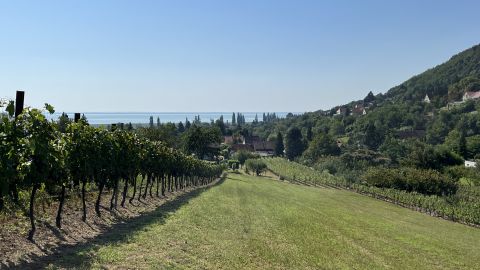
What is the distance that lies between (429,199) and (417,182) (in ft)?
58.8

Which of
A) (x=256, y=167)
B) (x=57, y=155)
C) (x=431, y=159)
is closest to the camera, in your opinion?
A: (x=57, y=155)

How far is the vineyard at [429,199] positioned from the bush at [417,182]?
2965mm

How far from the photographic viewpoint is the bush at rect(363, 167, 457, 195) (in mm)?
94500

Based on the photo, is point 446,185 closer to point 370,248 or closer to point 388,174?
point 388,174

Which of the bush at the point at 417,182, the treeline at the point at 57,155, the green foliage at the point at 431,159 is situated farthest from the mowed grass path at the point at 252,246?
the green foliage at the point at 431,159

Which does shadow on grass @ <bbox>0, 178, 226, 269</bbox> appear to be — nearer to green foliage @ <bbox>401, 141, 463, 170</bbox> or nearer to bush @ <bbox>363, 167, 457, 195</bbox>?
bush @ <bbox>363, 167, 457, 195</bbox>

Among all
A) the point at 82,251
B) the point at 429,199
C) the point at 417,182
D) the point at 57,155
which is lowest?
the point at 429,199

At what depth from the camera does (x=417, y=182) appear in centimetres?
9594

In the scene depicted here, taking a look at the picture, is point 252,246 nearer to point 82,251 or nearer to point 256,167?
point 82,251

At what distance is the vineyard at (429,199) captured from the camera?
224ft

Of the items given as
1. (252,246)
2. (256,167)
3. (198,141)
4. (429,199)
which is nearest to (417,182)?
(429,199)

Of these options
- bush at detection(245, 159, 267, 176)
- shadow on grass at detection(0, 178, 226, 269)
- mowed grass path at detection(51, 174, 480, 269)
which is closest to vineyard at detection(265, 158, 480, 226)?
bush at detection(245, 159, 267, 176)

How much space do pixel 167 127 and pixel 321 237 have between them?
435ft

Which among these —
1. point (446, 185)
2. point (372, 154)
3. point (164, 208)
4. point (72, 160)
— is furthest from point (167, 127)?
point (72, 160)
